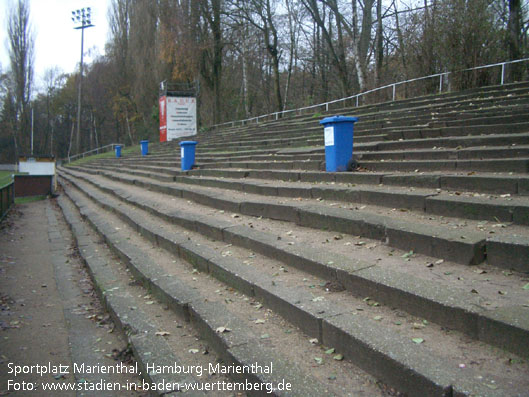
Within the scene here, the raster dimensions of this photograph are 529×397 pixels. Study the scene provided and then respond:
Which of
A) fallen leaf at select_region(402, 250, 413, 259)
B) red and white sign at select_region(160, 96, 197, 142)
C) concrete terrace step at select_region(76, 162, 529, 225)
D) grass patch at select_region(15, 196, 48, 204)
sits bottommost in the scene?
grass patch at select_region(15, 196, 48, 204)

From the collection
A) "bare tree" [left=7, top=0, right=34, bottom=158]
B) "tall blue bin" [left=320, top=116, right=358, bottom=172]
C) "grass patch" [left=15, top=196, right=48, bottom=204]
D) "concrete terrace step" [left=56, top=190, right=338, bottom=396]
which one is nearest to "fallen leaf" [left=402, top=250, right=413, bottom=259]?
"concrete terrace step" [left=56, top=190, right=338, bottom=396]

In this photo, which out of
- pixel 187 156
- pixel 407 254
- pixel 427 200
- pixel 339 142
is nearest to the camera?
pixel 407 254

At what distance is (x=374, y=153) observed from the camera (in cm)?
715

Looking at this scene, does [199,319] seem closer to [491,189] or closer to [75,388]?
[75,388]

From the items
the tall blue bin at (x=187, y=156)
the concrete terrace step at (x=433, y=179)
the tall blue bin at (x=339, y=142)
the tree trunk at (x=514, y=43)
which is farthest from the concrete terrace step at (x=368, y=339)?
the tree trunk at (x=514, y=43)

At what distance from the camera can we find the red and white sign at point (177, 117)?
25.8 m

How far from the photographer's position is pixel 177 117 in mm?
26078

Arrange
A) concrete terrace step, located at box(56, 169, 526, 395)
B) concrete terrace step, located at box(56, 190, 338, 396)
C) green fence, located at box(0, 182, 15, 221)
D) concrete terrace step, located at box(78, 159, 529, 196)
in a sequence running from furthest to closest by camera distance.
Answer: green fence, located at box(0, 182, 15, 221)
concrete terrace step, located at box(78, 159, 529, 196)
concrete terrace step, located at box(56, 190, 338, 396)
concrete terrace step, located at box(56, 169, 526, 395)

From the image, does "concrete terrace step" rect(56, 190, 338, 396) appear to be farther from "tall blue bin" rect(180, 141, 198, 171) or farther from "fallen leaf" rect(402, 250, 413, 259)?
"tall blue bin" rect(180, 141, 198, 171)

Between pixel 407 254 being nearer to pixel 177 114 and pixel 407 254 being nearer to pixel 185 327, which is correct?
pixel 185 327

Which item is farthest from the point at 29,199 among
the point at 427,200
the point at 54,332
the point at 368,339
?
the point at 368,339

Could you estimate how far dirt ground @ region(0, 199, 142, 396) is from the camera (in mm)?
3156

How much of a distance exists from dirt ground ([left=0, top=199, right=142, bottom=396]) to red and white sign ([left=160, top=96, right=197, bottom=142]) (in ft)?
63.7

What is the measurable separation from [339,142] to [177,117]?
69.0 feet
